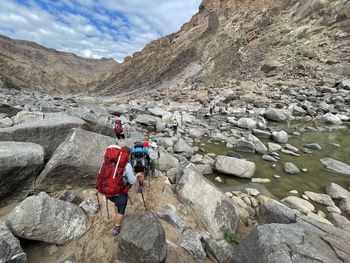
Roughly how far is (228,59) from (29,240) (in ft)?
150

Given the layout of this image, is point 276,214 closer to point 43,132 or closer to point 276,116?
point 43,132

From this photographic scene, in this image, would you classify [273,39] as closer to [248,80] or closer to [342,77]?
[248,80]

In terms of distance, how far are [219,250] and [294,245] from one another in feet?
4.59

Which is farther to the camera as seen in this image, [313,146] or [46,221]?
[313,146]

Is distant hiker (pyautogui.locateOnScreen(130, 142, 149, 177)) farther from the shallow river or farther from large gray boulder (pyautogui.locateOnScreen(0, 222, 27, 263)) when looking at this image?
the shallow river

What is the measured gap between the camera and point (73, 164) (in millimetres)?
4938

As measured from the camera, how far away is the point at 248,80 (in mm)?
32312

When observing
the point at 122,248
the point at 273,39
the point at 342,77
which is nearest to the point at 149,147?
the point at 122,248

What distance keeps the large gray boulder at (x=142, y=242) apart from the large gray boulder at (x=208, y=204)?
1.54m

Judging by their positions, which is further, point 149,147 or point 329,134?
point 329,134

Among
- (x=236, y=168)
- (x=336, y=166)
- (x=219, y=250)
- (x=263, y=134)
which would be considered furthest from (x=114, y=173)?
(x=263, y=134)

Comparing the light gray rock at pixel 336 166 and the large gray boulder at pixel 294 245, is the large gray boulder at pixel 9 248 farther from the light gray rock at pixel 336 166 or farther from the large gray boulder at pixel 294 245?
the light gray rock at pixel 336 166

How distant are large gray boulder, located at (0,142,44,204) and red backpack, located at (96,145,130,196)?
1.72 metres

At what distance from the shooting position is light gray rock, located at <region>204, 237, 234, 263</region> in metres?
4.07
